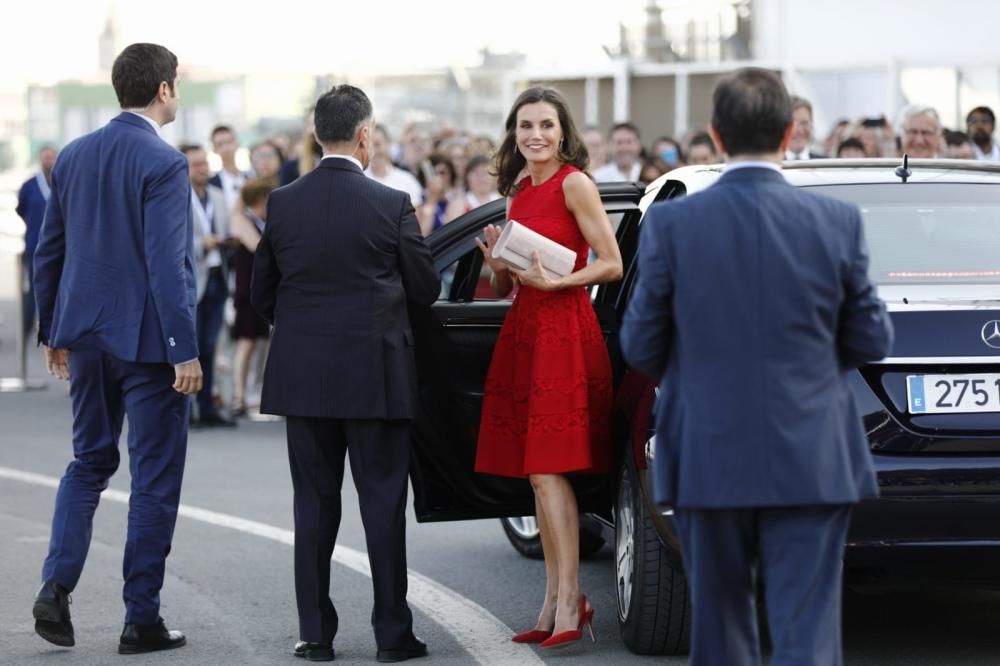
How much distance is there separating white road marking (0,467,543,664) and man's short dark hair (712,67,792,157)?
96.9 inches

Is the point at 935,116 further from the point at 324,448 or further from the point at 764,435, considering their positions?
the point at 764,435

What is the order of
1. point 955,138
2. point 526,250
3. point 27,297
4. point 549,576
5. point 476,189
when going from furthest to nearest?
1. point 27,297
2. point 476,189
3. point 955,138
4. point 549,576
5. point 526,250

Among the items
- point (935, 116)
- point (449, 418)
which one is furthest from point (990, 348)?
point (935, 116)

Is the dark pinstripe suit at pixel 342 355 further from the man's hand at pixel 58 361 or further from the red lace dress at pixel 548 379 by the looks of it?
the man's hand at pixel 58 361

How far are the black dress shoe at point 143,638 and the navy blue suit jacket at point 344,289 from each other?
87cm

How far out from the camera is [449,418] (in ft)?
21.5

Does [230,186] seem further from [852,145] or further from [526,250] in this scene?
[526,250]

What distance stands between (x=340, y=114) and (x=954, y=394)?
84.0 inches

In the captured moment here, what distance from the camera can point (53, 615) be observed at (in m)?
6.16

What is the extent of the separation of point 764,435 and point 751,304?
281 millimetres

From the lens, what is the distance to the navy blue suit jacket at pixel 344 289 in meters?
5.95

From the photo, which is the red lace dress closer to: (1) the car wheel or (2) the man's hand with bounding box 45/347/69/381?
(1) the car wheel

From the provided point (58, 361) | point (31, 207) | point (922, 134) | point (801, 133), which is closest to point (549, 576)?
point (58, 361)

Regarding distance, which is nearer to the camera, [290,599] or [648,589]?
[648,589]
